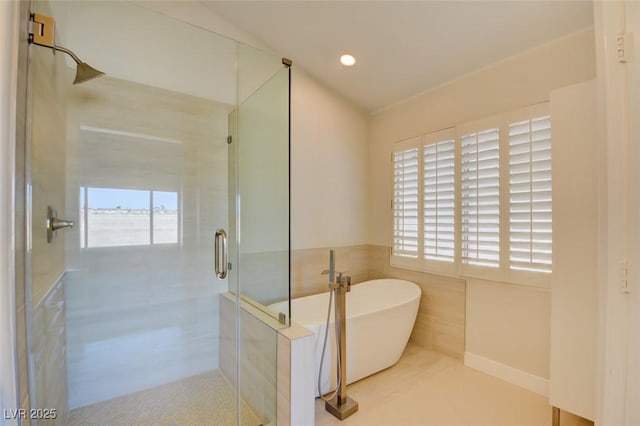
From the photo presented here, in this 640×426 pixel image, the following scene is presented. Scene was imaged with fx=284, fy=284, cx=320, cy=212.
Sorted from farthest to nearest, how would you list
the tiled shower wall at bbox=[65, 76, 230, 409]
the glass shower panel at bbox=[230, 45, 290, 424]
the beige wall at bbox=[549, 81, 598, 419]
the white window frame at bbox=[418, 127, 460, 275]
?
the white window frame at bbox=[418, 127, 460, 275] < the glass shower panel at bbox=[230, 45, 290, 424] < the tiled shower wall at bbox=[65, 76, 230, 409] < the beige wall at bbox=[549, 81, 598, 419]

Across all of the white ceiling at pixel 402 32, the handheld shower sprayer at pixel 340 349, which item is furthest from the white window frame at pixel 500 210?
the handheld shower sprayer at pixel 340 349

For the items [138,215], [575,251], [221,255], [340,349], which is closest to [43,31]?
[138,215]

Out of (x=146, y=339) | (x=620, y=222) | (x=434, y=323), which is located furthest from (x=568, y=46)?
(x=146, y=339)

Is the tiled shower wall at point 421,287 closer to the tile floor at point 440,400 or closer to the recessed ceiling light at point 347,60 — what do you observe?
the tile floor at point 440,400

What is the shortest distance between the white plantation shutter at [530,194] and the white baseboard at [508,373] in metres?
0.80

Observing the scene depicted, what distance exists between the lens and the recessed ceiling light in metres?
2.53

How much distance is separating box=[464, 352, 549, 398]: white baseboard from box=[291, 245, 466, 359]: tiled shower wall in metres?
0.12

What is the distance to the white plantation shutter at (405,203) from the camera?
287 cm

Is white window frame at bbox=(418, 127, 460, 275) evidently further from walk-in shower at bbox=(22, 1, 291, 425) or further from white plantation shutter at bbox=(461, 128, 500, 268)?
walk-in shower at bbox=(22, 1, 291, 425)

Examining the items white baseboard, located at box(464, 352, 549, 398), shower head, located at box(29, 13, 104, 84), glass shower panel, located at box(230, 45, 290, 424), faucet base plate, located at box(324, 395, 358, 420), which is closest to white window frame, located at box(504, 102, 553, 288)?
white baseboard, located at box(464, 352, 549, 398)

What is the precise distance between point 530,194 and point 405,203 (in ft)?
3.63

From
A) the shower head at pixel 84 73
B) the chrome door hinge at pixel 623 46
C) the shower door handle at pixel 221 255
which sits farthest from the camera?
the shower door handle at pixel 221 255

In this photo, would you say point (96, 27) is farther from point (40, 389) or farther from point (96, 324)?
point (40, 389)

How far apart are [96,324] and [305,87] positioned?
261 centimetres
